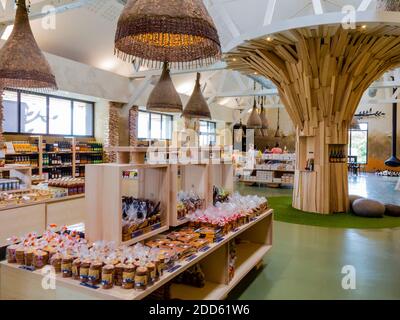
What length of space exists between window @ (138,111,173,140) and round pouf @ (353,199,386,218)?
28.4ft

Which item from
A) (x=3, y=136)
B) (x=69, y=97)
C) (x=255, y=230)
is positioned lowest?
(x=255, y=230)

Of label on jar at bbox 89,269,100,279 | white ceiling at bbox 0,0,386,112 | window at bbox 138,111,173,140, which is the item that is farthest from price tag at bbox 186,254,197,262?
window at bbox 138,111,173,140

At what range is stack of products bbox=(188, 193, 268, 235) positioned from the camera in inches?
119

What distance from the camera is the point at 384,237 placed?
560 centimetres

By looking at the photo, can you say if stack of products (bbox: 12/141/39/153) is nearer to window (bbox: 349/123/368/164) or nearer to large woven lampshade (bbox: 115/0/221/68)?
large woven lampshade (bbox: 115/0/221/68)

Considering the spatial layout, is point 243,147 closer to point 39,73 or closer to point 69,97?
point 69,97

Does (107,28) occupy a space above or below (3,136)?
above

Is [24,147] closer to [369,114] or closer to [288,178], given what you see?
[288,178]

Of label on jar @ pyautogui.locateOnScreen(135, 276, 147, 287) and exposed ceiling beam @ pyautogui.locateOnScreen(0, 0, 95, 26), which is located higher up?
exposed ceiling beam @ pyautogui.locateOnScreen(0, 0, 95, 26)

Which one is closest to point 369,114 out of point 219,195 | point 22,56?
point 219,195

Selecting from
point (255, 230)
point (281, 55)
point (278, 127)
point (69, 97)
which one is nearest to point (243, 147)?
point (278, 127)

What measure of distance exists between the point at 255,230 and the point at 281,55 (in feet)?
13.4

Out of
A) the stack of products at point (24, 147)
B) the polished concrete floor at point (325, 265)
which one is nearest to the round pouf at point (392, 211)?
the polished concrete floor at point (325, 265)

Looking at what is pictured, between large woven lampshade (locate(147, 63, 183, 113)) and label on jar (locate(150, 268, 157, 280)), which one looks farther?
large woven lampshade (locate(147, 63, 183, 113))
